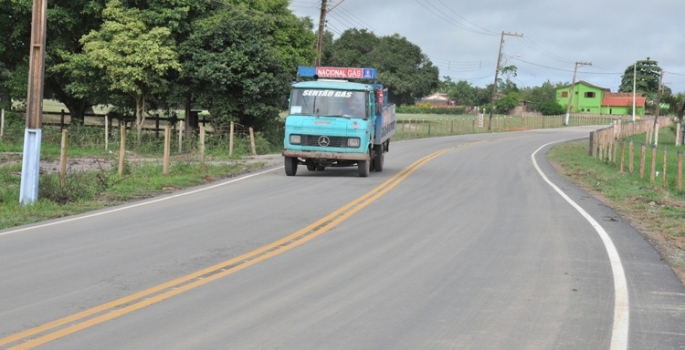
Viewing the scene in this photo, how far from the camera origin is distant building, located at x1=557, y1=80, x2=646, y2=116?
132 m

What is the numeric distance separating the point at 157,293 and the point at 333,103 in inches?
592

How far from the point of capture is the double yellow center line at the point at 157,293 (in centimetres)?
671

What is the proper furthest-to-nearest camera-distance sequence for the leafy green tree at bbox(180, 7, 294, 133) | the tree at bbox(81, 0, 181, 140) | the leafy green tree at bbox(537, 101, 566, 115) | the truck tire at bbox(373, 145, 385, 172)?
the leafy green tree at bbox(537, 101, 566, 115) → the leafy green tree at bbox(180, 7, 294, 133) → the tree at bbox(81, 0, 181, 140) → the truck tire at bbox(373, 145, 385, 172)

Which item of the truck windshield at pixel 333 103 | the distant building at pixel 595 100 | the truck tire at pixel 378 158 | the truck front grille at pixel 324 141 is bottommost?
the truck tire at pixel 378 158

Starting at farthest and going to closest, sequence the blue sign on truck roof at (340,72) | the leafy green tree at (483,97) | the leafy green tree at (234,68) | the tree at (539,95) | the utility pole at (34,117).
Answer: the tree at (539,95) < the leafy green tree at (483,97) < the leafy green tree at (234,68) < the blue sign on truck roof at (340,72) < the utility pole at (34,117)

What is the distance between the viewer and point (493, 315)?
7770mm

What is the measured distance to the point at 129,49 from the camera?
36250 mm

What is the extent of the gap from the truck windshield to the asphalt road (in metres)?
6.29

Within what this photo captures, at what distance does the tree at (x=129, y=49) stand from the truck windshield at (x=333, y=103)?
15.0 metres

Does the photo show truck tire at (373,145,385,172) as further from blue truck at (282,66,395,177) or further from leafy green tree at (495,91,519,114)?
leafy green tree at (495,91,519,114)

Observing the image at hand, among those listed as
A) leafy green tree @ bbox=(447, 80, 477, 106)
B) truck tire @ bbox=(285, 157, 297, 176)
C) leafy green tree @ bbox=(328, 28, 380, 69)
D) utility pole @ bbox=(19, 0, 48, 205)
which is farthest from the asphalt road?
leafy green tree @ bbox=(447, 80, 477, 106)

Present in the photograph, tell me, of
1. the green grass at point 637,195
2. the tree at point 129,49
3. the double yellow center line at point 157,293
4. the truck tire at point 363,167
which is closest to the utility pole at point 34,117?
the double yellow center line at point 157,293

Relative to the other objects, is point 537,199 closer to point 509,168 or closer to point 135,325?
point 509,168

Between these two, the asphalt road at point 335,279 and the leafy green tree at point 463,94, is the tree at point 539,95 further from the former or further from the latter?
the asphalt road at point 335,279
